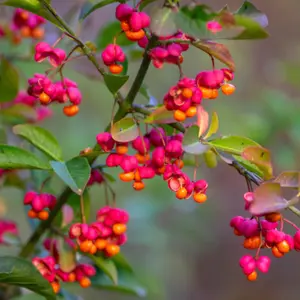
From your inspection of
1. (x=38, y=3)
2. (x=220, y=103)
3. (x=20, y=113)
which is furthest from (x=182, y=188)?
(x=220, y=103)

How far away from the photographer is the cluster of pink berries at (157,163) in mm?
838

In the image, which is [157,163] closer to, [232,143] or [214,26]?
[232,143]

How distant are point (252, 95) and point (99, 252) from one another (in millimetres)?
2457

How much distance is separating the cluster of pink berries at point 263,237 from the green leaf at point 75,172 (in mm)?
218

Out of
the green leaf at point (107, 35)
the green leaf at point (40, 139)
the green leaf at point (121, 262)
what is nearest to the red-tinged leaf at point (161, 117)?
the green leaf at point (40, 139)

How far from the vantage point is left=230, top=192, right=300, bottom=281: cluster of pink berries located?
83 cm

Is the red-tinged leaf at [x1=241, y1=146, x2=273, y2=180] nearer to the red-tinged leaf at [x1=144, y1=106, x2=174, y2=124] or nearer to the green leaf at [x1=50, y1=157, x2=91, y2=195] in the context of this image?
the red-tinged leaf at [x1=144, y1=106, x2=174, y2=124]

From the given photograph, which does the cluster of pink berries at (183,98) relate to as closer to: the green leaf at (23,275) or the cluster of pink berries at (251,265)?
the cluster of pink berries at (251,265)

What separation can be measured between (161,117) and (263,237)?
0.23 m

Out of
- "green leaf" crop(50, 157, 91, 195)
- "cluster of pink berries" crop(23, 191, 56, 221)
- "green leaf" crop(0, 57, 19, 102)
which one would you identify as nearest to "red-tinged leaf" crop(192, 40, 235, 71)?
"green leaf" crop(50, 157, 91, 195)

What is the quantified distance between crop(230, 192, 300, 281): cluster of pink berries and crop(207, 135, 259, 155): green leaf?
0.24 feet

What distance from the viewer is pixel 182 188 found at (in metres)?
0.84

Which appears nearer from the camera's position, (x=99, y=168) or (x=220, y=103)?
(x=99, y=168)

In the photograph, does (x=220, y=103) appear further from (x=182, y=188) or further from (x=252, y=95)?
(x=182, y=188)
